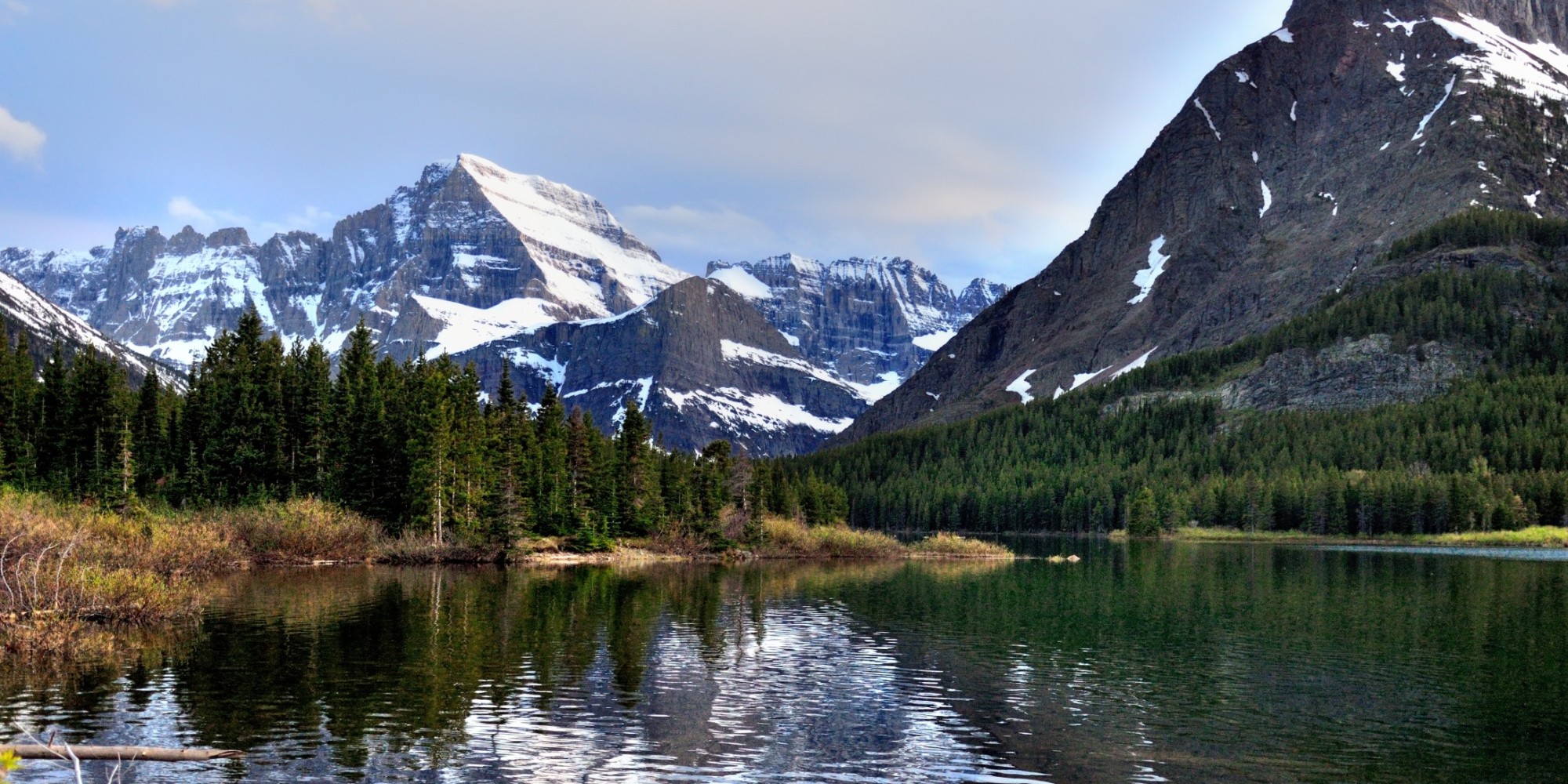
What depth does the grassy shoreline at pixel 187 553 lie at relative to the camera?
43.9 metres

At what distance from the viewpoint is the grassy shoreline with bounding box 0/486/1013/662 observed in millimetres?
43938

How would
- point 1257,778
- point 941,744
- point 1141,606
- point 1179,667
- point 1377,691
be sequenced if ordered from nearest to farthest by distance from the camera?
point 1257,778, point 941,744, point 1377,691, point 1179,667, point 1141,606

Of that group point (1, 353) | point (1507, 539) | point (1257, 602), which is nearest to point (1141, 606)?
point (1257, 602)

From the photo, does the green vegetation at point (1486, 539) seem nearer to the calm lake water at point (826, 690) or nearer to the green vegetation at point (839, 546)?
the green vegetation at point (839, 546)

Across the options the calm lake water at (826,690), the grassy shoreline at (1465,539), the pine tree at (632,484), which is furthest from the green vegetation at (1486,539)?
the pine tree at (632,484)

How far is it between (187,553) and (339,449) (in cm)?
3910

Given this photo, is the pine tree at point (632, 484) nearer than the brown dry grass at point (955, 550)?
Yes

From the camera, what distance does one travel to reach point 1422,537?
180 m

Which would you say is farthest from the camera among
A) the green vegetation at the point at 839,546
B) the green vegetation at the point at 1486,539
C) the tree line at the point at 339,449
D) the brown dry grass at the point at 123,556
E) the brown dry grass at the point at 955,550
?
the green vegetation at the point at 1486,539

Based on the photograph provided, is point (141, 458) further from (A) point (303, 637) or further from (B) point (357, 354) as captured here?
(A) point (303, 637)

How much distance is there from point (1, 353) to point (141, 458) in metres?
16.6

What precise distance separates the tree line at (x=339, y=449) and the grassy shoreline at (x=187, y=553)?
2.77 meters

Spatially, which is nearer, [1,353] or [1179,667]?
[1179,667]

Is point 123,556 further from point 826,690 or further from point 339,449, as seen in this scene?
point 339,449
